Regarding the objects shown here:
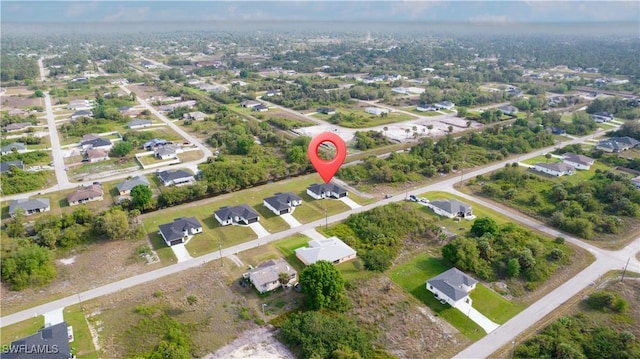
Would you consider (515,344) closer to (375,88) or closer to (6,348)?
(6,348)

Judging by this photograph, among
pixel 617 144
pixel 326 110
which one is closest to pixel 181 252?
pixel 326 110

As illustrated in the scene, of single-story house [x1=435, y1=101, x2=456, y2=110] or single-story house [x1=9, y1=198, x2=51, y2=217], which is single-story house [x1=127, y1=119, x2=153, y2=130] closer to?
single-story house [x1=9, y1=198, x2=51, y2=217]

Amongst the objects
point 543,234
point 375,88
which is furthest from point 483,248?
point 375,88

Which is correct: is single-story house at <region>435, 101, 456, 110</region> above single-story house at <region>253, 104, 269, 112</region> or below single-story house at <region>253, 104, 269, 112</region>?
above

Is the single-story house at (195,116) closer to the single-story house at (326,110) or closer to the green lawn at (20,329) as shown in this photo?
the single-story house at (326,110)

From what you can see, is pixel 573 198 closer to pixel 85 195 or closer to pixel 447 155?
pixel 447 155

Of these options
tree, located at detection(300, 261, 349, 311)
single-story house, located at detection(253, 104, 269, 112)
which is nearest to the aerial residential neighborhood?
tree, located at detection(300, 261, 349, 311)

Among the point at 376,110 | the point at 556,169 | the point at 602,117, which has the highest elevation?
the point at 602,117
